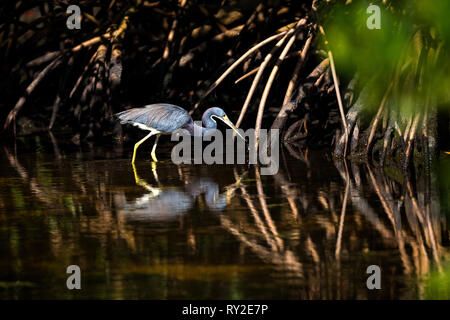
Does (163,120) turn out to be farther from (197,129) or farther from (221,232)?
(221,232)

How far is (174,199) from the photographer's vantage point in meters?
6.79

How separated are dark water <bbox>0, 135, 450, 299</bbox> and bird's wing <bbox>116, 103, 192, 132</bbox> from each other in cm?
113

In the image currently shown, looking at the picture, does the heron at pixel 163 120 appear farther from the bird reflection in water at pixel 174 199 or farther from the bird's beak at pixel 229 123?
the bird reflection in water at pixel 174 199

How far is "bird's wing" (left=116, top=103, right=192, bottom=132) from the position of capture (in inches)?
377

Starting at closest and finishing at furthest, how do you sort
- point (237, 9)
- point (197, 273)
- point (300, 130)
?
point (197, 273), point (300, 130), point (237, 9)

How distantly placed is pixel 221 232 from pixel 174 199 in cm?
124

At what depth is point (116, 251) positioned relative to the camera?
515 cm

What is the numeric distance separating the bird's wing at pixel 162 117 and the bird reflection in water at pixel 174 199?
1735mm

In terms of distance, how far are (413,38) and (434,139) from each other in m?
0.90

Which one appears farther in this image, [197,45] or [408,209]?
[197,45]

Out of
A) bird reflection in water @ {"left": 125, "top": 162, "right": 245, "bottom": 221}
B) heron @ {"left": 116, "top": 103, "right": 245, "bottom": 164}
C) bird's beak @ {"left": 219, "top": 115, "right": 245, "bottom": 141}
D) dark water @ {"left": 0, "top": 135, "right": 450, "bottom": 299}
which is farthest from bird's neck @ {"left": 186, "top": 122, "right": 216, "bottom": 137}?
bird reflection in water @ {"left": 125, "top": 162, "right": 245, "bottom": 221}

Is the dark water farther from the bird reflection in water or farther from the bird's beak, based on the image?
the bird's beak

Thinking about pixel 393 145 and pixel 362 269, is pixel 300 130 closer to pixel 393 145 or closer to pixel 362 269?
pixel 393 145
